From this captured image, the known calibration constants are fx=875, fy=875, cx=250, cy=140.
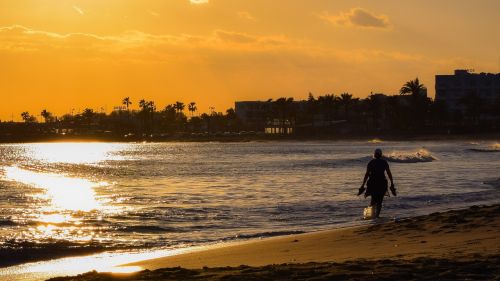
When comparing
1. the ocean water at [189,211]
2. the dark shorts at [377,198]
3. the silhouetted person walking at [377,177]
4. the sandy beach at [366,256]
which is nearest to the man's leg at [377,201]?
the dark shorts at [377,198]

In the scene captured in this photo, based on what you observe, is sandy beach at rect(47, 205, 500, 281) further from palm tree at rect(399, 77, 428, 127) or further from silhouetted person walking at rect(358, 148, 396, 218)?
palm tree at rect(399, 77, 428, 127)

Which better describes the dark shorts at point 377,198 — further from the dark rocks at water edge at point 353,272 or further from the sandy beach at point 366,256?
the dark rocks at water edge at point 353,272

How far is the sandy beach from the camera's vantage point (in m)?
10.5

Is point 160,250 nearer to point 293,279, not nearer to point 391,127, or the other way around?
→ point 293,279

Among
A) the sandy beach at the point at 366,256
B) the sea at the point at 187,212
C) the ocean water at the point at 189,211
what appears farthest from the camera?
the ocean water at the point at 189,211

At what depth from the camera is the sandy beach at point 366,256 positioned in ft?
34.3

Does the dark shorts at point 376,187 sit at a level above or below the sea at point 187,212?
above

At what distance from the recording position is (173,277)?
1119cm

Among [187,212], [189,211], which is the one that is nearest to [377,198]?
[187,212]

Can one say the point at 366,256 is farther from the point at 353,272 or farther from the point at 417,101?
the point at 417,101

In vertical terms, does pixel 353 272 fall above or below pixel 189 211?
above

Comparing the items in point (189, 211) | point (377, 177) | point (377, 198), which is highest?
point (377, 177)

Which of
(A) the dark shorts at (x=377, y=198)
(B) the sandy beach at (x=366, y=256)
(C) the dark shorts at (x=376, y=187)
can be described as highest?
(C) the dark shorts at (x=376, y=187)

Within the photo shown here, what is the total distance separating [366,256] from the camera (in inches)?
499
